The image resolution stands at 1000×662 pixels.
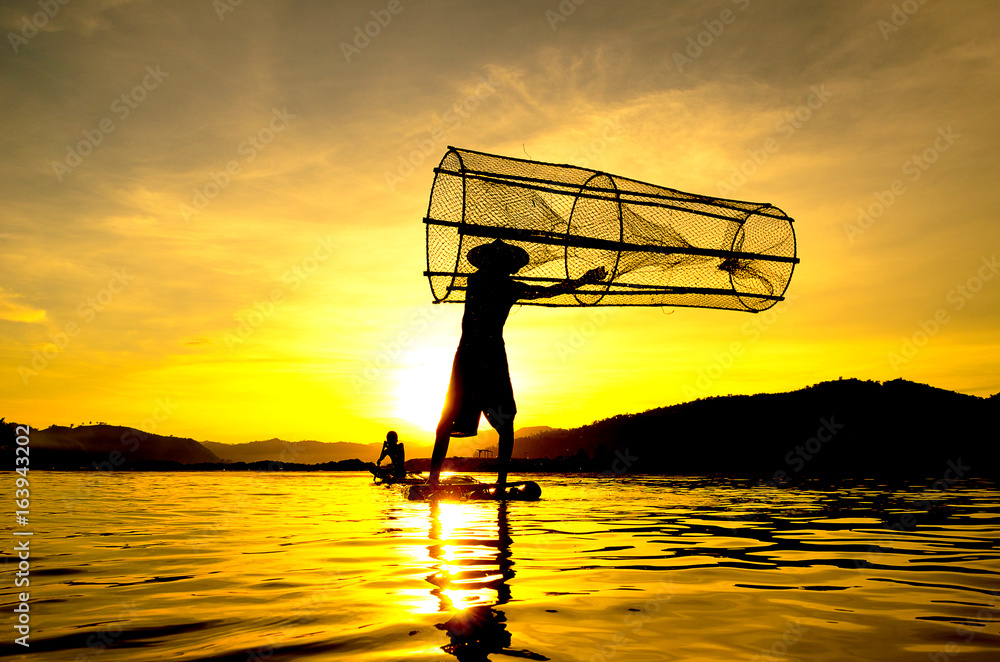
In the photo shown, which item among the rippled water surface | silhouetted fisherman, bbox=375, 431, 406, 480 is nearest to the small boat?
the rippled water surface

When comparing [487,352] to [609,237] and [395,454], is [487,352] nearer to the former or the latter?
[609,237]

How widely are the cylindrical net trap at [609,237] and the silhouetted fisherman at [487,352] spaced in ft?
0.52

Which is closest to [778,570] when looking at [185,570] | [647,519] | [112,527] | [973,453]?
[647,519]

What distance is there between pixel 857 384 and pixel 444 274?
54870mm

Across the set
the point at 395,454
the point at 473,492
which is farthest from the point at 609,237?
the point at 395,454

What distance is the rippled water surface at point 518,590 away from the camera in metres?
2.66

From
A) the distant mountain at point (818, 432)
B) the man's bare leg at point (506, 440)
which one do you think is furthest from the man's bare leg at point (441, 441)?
the distant mountain at point (818, 432)

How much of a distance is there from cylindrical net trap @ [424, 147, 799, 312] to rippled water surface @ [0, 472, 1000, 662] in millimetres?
3190

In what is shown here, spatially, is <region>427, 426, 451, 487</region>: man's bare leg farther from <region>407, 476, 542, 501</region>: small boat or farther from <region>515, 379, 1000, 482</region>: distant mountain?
<region>515, 379, 1000, 482</region>: distant mountain

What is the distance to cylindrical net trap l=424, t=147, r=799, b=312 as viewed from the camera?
26.5 ft

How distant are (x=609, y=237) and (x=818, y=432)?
51743 millimetres

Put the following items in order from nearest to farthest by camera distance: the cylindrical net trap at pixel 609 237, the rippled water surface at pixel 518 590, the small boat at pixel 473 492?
the rippled water surface at pixel 518 590
the cylindrical net trap at pixel 609 237
the small boat at pixel 473 492

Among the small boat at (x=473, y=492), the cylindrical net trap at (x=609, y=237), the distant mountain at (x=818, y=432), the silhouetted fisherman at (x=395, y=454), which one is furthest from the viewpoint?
the distant mountain at (x=818, y=432)

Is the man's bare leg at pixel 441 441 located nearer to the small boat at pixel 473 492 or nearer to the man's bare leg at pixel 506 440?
the man's bare leg at pixel 506 440
